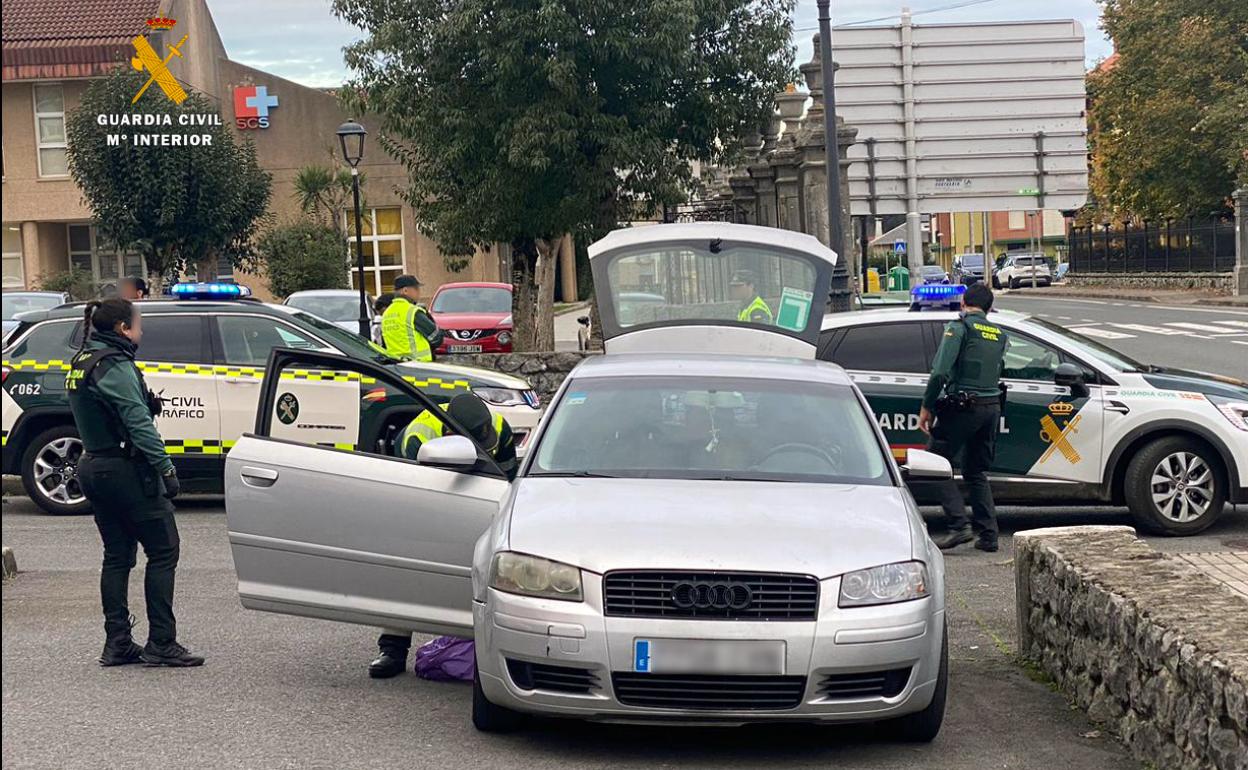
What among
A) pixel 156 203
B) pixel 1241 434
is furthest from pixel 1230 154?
pixel 1241 434

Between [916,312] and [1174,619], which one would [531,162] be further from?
[1174,619]

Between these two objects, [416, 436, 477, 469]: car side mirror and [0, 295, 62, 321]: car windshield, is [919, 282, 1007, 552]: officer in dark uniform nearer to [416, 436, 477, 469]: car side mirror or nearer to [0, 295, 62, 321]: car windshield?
[416, 436, 477, 469]: car side mirror

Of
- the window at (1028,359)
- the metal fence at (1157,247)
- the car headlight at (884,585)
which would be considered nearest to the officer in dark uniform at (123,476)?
the car headlight at (884,585)

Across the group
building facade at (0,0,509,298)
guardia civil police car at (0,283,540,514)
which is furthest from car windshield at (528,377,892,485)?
building facade at (0,0,509,298)

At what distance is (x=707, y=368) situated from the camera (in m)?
7.46

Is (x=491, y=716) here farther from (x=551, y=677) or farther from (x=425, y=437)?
(x=425, y=437)

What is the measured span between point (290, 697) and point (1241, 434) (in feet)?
23.7

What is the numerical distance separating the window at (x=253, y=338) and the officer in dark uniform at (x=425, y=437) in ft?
18.8

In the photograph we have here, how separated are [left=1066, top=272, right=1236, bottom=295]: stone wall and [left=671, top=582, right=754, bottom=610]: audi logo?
44650 mm

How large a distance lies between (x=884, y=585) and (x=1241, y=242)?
4329 cm

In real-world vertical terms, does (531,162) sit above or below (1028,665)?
above

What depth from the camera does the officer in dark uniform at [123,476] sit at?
7453 mm

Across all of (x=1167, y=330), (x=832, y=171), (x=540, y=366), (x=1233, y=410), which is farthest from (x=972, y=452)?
(x=1167, y=330)

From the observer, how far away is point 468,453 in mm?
6656
